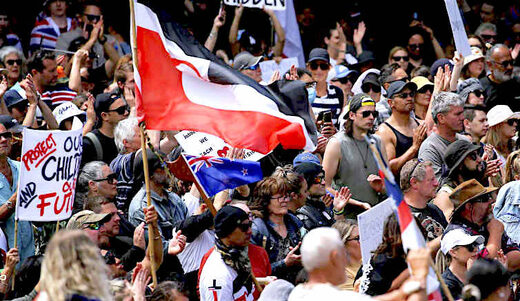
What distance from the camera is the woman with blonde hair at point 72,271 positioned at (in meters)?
5.88

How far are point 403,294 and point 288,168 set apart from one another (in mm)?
4104

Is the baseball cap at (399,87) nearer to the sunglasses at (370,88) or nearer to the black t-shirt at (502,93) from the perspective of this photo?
the sunglasses at (370,88)

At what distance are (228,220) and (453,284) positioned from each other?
5.51 feet

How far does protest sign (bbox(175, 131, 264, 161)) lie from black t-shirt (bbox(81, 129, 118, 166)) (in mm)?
1266

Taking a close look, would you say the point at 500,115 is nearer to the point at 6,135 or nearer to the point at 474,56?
the point at 474,56

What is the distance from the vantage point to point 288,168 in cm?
1019

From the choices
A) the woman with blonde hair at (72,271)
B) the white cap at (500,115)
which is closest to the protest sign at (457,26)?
the white cap at (500,115)

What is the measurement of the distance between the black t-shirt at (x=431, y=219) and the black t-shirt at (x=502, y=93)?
4.64m

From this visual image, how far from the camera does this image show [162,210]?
32.2 feet

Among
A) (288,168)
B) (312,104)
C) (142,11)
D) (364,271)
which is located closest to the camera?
(364,271)

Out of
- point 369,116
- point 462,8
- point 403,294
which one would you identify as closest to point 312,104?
point 369,116

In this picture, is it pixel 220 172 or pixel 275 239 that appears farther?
pixel 275 239

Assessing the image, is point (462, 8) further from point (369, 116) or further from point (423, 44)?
point (369, 116)

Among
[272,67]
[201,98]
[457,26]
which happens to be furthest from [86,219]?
[272,67]
